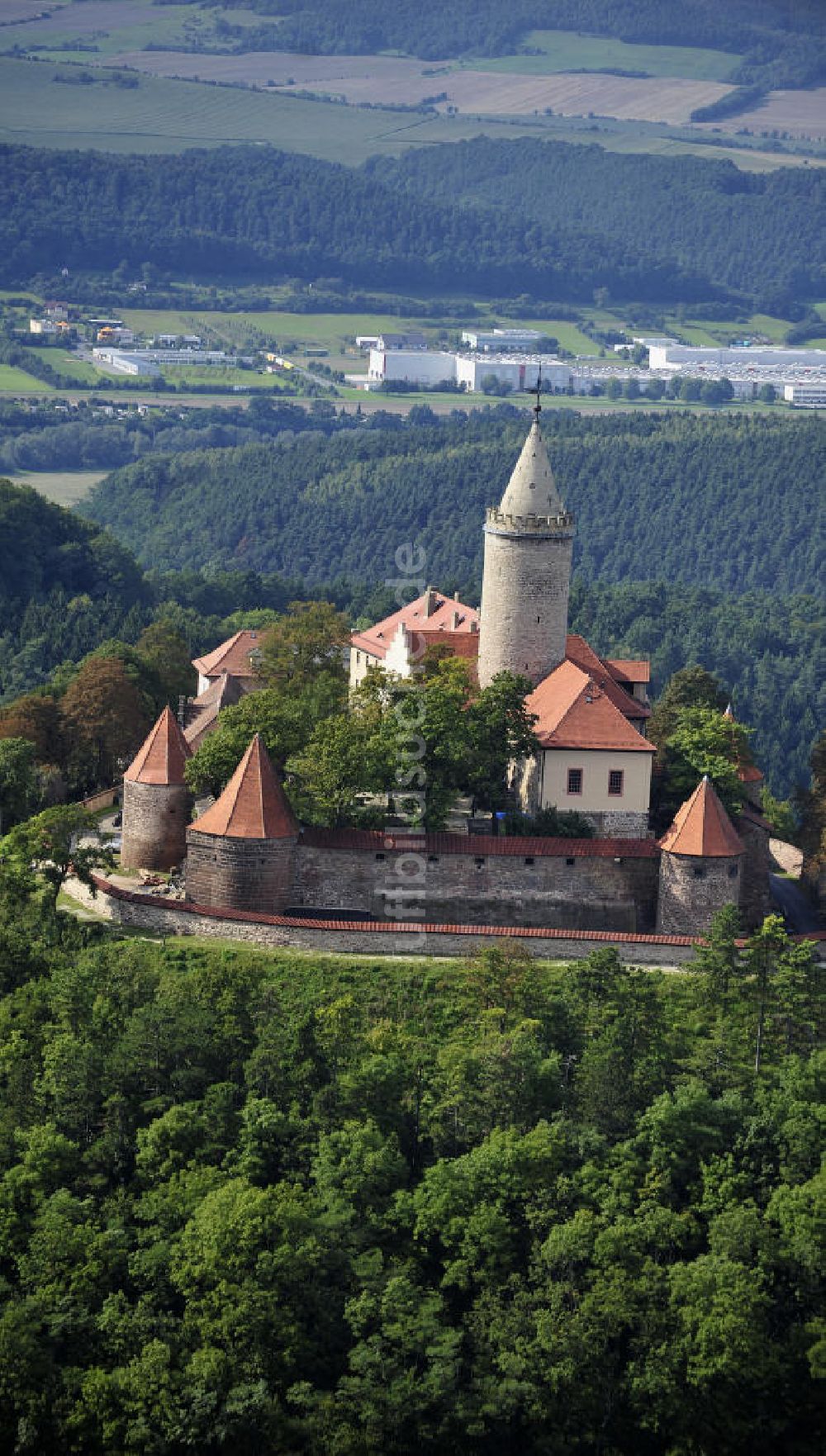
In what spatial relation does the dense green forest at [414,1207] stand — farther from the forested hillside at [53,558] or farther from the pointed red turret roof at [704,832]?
the forested hillside at [53,558]

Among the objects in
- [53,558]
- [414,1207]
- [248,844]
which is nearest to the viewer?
[414,1207]

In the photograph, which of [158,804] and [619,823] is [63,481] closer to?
[158,804]

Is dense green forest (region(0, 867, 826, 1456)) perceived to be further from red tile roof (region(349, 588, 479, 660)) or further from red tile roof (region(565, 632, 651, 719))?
red tile roof (region(349, 588, 479, 660))

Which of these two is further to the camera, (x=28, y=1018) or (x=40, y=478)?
(x=40, y=478)

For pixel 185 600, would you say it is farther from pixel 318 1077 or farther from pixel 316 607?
pixel 318 1077

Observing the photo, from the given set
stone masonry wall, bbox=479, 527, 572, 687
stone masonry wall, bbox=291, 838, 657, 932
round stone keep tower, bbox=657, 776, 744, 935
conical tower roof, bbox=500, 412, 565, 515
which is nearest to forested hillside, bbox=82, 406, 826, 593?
conical tower roof, bbox=500, 412, 565, 515

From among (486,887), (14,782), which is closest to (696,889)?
(486,887)

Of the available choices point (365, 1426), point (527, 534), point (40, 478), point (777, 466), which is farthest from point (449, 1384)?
point (40, 478)
